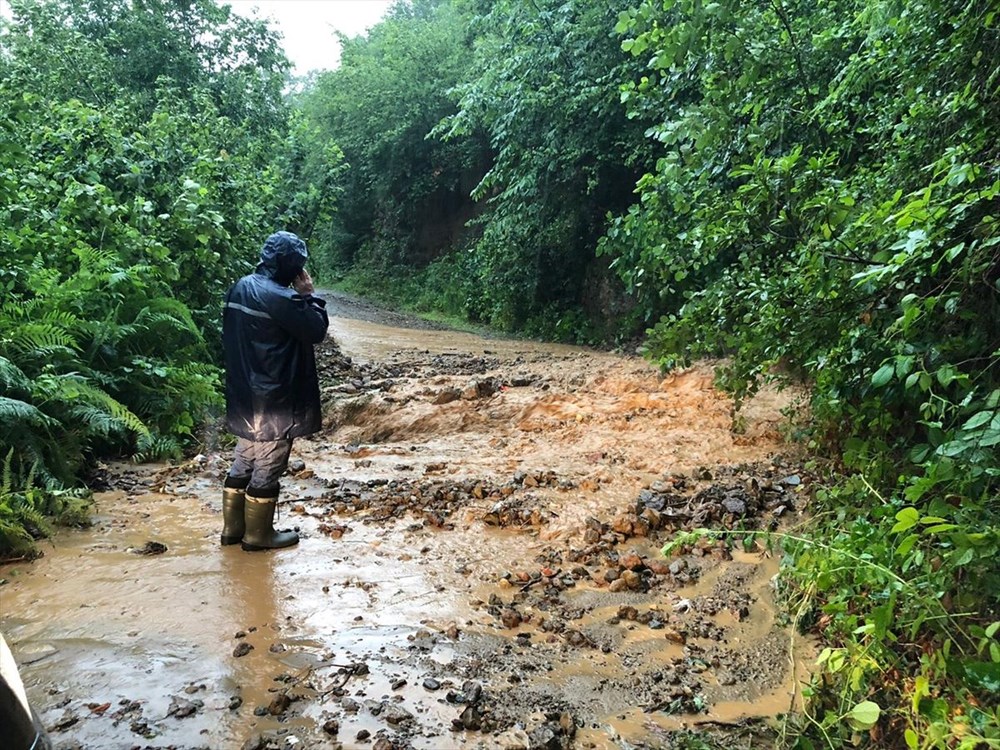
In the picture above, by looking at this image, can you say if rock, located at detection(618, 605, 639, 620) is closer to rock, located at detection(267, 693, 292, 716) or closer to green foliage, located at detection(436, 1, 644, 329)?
rock, located at detection(267, 693, 292, 716)

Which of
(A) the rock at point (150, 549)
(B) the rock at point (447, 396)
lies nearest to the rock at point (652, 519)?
(A) the rock at point (150, 549)

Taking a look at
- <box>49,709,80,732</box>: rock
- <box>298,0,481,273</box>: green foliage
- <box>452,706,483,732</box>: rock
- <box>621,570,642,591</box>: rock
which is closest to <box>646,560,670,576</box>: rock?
<box>621,570,642,591</box>: rock

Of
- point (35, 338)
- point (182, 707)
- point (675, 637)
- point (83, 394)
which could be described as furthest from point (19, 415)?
point (675, 637)

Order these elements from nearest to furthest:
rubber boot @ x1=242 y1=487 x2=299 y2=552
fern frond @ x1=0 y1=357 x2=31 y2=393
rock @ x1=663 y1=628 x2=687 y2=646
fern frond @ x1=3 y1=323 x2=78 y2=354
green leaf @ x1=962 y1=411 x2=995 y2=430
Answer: green leaf @ x1=962 y1=411 x2=995 y2=430 < rock @ x1=663 y1=628 x2=687 y2=646 < rubber boot @ x1=242 y1=487 x2=299 y2=552 < fern frond @ x1=0 y1=357 x2=31 y2=393 < fern frond @ x1=3 y1=323 x2=78 y2=354

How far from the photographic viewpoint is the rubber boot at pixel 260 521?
4.14 meters

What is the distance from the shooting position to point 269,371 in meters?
4.12

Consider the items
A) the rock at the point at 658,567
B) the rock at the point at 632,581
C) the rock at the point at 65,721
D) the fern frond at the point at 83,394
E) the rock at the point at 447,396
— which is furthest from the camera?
the rock at the point at 447,396

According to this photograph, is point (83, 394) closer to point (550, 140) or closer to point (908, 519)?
point (908, 519)

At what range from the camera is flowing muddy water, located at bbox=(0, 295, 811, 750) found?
2465 mm

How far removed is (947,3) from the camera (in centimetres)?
329

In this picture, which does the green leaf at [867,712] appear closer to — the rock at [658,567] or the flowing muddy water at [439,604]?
the flowing muddy water at [439,604]

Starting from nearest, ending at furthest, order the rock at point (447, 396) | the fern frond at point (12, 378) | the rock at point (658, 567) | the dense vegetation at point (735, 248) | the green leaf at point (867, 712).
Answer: the green leaf at point (867, 712) < the dense vegetation at point (735, 248) < the rock at point (658, 567) < the fern frond at point (12, 378) < the rock at point (447, 396)

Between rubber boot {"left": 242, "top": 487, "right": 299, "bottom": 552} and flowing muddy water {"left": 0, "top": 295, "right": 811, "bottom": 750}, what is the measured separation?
9 centimetres

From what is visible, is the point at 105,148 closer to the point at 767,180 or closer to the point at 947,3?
the point at 767,180
